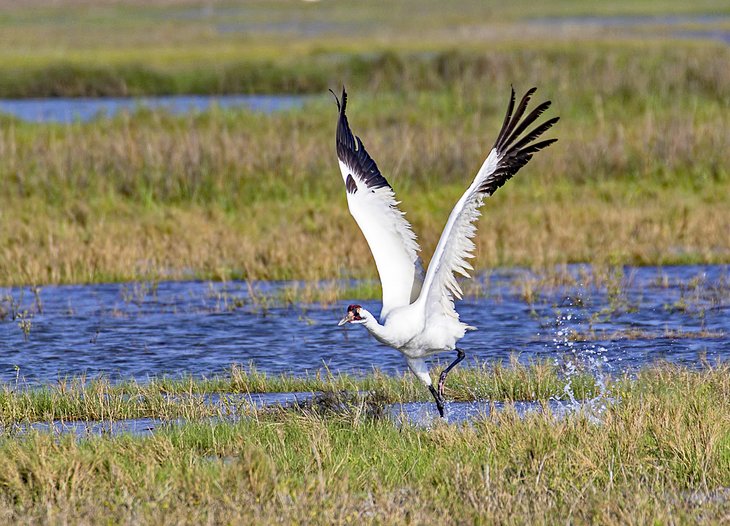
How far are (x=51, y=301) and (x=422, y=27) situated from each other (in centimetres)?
4694

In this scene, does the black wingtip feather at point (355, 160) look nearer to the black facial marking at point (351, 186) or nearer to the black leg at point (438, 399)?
the black facial marking at point (351, 186)

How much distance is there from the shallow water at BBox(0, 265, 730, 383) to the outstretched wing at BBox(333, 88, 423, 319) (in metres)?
1.15

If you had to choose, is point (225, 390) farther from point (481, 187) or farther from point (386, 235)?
point (481, 187)

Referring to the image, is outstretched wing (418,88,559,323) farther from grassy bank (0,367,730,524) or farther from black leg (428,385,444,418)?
grassy bank (0,367,730,524)

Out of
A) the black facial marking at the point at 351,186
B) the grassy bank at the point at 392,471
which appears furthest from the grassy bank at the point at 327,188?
the grassy bank at the point at 392,471

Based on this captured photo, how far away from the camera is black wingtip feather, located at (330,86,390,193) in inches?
316

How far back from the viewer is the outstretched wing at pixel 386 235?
7.83 metres

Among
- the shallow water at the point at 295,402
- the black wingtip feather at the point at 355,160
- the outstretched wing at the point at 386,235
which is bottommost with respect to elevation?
the shallow water at the point at 295,402

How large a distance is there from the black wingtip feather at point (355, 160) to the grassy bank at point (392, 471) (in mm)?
1684

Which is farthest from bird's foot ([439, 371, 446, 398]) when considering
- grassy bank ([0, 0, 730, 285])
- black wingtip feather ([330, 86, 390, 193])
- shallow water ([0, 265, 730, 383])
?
grassy bank ([0, 0, 730, 285])

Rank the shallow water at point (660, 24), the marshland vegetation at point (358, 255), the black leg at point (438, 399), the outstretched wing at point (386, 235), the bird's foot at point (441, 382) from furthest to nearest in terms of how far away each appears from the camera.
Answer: the shallow water at point (660, 24) < the outstretched wing at point (386, 235) < the bird's foot at point (441, 382) < the black leg at point (438, 399) < the marshland vegetation at point (358, 255)

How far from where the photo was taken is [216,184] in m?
16.1

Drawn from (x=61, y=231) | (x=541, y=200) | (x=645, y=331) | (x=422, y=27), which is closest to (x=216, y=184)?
(x=61, y=231)

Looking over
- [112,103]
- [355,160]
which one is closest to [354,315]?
[355,160]
